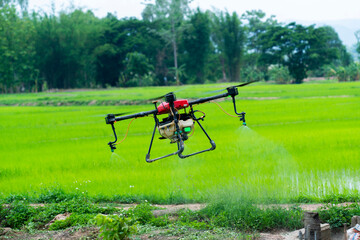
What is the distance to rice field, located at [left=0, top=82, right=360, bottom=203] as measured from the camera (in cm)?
825

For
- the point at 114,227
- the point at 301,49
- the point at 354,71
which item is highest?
the point at 301,49

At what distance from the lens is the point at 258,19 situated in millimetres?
74812

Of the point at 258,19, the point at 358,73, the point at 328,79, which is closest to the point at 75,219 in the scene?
the point at 358,73

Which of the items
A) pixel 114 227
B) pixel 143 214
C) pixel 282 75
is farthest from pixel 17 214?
pixel 282 75

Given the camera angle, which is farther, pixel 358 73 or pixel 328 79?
pixel 328 79

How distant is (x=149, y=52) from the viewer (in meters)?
62.2

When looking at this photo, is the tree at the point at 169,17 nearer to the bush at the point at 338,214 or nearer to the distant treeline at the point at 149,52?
the distant treeline at the point at 149,52

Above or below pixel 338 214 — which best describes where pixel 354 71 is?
above

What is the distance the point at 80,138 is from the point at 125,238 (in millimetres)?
11732

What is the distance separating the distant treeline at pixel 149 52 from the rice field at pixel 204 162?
3591 centimetres

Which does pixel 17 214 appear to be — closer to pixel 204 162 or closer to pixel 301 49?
pixel 204 162

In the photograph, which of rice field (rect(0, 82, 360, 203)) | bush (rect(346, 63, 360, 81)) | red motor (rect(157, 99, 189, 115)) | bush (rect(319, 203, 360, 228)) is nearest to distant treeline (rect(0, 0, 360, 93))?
bush (rect(346, 63, 360, 81))

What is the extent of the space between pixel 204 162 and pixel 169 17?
184ft

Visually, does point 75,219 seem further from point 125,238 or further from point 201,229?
point 201,229
